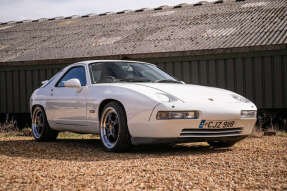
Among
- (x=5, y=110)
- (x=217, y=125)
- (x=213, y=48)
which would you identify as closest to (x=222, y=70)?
(x=213, y=48)

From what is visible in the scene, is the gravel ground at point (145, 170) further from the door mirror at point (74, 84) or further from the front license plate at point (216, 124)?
the door mirror at point (74, 84)

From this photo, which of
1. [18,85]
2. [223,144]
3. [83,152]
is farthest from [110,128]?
[18,85]

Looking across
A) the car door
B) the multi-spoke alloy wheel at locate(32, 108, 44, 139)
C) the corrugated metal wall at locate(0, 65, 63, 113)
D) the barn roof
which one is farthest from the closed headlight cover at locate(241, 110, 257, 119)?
the corrugated metal wall at locate(0, 65, 63, 113)

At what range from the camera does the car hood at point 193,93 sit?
20.5 ft

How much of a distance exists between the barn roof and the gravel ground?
6.52 m

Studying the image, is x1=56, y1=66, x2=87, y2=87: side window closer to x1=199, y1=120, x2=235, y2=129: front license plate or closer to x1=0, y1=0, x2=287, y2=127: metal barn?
x1=199, y1=120, x2=235, y2=129: front license plate

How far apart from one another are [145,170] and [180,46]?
864 cm

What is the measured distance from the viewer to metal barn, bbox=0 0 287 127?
1217cm

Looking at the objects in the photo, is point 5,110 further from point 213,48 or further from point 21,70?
point 213,48

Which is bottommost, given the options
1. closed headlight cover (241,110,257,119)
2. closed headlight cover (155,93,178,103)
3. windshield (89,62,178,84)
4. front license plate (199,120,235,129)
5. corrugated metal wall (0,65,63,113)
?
corrugated metal wall (0,65,63,113)

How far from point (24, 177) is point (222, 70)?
29.3ft

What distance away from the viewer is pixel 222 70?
41.4 feet

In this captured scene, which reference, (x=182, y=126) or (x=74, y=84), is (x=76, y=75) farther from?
(x=182, y=126)

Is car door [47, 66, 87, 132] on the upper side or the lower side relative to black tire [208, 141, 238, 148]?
upper
